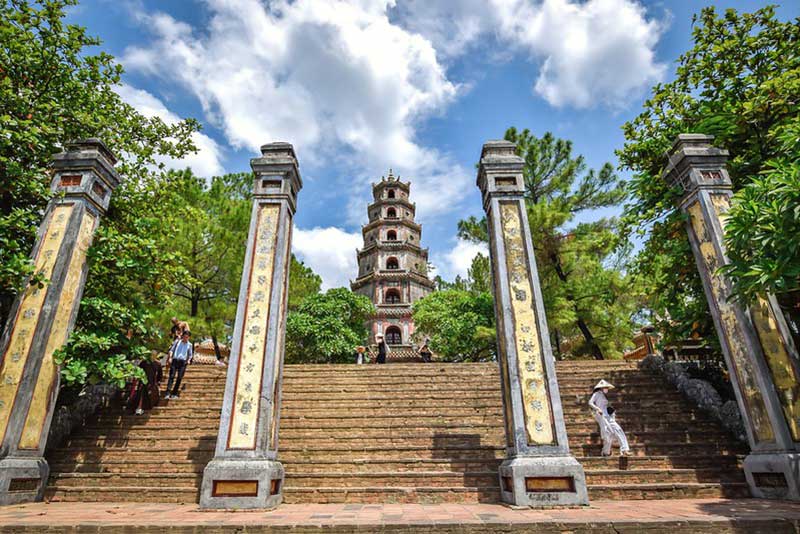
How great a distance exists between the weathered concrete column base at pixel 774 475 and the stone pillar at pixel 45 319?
854cm

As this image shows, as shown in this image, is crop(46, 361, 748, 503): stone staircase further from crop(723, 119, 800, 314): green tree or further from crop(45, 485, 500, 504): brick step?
crop(723, 119, 800, 314): green tree

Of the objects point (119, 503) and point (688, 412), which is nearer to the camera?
point (119, 503)

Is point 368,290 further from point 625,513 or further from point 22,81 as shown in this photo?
point 625,513

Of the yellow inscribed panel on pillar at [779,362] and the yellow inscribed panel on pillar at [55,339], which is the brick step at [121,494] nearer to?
the yellow inscribed panel on pillar at [55,339]

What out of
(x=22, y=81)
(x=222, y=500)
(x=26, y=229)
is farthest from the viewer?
(x=22, y=81)

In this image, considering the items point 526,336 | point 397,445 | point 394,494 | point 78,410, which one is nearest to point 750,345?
point 526,336

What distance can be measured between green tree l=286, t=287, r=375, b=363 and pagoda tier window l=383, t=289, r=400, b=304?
6704 mm

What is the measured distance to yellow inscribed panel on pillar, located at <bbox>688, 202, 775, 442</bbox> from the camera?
16.4 ft

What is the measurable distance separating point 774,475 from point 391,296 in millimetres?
22980

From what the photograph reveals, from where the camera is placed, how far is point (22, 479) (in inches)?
195

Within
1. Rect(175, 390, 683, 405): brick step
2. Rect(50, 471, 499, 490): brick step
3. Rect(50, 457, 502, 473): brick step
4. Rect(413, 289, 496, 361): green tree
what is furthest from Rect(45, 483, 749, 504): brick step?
Rect(413, 289, 496, 361): green tree

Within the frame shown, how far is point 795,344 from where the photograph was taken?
17.8 ft

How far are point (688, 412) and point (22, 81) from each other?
39.3ft

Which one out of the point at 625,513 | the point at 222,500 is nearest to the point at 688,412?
the point at 625,513
